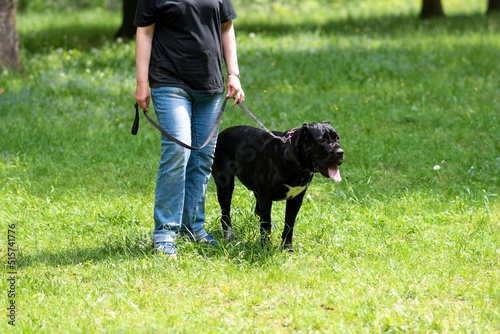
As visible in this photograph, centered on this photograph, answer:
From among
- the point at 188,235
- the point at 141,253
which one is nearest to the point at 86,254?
the point at 141,253

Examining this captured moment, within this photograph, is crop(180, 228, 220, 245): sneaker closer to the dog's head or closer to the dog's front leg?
the dog's front leg

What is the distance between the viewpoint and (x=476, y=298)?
4.61 meters

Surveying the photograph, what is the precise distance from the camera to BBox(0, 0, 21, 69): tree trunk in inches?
454

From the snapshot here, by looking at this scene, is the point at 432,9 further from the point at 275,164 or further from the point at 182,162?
the point at 182,162

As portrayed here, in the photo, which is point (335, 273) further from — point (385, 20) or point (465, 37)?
point (385, 20)

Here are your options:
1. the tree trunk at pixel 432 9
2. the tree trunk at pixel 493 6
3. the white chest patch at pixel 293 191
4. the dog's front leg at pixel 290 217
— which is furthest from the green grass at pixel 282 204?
the tree trunk at pixel 493 6

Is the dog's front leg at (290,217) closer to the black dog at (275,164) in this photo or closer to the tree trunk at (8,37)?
the black dog at (275,164)

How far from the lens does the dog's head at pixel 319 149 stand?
4922mm

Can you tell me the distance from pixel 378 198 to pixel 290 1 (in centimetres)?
2413

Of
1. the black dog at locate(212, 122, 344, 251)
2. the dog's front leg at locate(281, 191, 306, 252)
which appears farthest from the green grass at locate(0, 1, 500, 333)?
the black dog at locate(212, 122, 344, 251)

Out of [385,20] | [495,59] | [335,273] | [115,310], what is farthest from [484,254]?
[385,20]

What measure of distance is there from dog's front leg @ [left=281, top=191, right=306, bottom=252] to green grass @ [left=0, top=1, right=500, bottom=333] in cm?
12

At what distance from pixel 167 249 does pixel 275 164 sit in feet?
3.23

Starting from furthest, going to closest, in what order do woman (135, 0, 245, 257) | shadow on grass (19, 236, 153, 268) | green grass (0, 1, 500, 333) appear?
1. shadow on grass (19, 236, 153, 268)
2. woman (135, 0, 245, 257)
3. green grass (0, 1, 500, 333)
